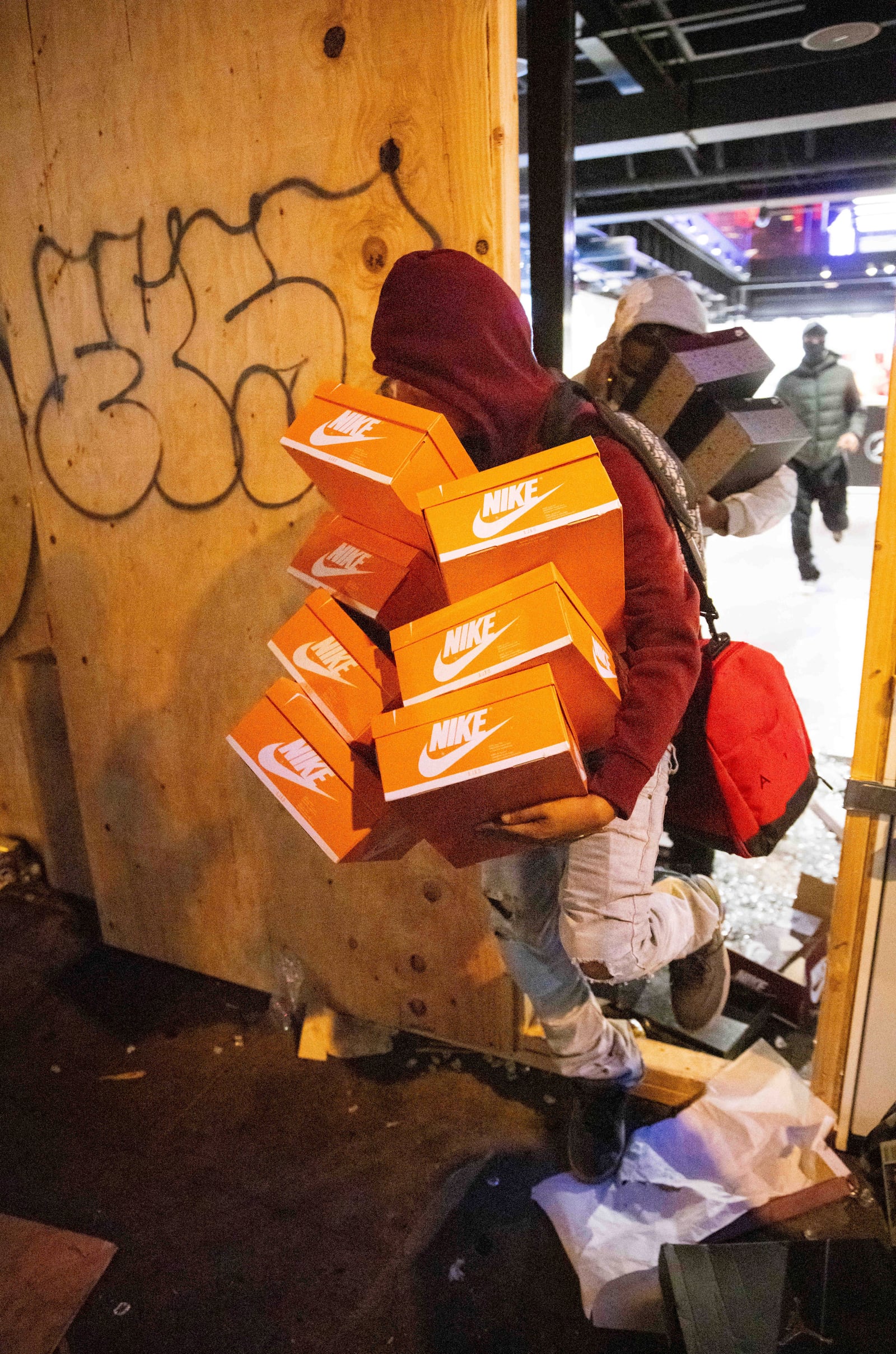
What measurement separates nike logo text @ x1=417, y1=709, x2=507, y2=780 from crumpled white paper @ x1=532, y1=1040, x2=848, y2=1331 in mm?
1121

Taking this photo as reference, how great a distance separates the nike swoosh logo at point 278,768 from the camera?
134 centimetres

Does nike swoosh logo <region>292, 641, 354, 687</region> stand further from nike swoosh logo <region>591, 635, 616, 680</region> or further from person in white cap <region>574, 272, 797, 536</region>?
person in white cap <region>574, 272, 797, 536</region>

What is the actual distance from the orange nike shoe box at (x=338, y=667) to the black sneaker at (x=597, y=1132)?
3.42ft

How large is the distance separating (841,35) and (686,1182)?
4778mm

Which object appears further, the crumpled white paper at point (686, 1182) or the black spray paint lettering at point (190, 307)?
the black spray paint lettering at point (190, 307)

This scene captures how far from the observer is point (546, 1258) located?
1.60 m

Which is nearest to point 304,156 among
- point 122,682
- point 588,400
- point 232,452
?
point 232,452

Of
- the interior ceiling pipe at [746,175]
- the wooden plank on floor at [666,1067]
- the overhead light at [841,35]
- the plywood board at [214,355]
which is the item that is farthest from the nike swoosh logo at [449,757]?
the interior ceiling pipe at [746,175]

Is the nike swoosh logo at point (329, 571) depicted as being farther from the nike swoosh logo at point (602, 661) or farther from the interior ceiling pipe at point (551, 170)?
the interior ceiling pipe at point (551, 170)

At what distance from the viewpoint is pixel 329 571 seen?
145 cm

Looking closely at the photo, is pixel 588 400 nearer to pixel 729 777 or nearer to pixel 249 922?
pixel 729 777

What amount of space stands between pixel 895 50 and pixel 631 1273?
18.0ft

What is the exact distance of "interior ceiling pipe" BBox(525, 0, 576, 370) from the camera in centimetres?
195

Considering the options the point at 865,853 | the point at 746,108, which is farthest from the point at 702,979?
the point at 746,108
